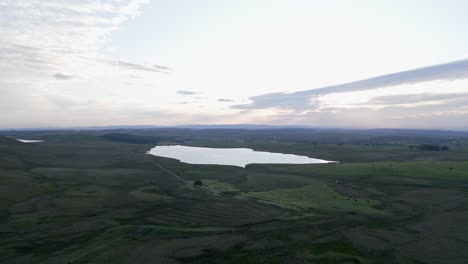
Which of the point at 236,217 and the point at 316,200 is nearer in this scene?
the point at 236,217

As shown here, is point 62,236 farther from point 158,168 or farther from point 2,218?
point 158,168

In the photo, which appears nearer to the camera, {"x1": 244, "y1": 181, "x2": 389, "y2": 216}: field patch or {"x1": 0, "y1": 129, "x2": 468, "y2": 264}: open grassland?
{"x1": 0, "y1": 129, "x2": 468, "y2": 264}: open grassland

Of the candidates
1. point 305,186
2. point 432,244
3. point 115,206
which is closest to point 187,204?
point 115,206

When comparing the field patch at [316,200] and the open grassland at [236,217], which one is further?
the field patch at [316,200]

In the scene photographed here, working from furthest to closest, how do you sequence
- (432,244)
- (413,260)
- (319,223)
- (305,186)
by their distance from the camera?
(305,186), (319,223), (432,244), (413,260)

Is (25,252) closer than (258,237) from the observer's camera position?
Yes

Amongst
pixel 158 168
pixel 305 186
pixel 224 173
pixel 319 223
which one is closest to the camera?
pixel 319 223

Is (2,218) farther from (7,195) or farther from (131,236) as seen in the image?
(131,236)
